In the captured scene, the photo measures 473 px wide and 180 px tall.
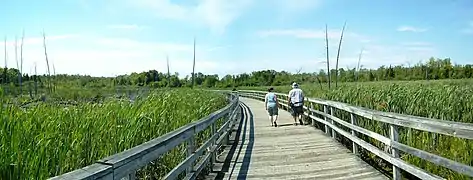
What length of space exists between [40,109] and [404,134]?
620cm

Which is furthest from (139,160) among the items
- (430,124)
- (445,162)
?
(430,124)

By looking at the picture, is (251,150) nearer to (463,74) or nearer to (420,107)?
(420,107)

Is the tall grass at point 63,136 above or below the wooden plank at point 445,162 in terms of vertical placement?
above

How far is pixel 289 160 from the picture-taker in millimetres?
8078

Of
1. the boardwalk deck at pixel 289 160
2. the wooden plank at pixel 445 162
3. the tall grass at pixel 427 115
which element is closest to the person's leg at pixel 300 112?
the tall grass at pixel 427 115

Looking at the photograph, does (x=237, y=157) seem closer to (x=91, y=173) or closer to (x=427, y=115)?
(x=427, y=115)

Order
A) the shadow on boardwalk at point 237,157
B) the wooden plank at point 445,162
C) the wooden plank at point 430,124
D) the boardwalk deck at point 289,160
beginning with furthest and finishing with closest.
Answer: the shadow on boardwalk at point 237,157 → the boardwalk deck at point 289,160 → the wooden plank at point 430,124 → the wooden plank at point 445,162

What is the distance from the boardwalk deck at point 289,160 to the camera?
22.3ft

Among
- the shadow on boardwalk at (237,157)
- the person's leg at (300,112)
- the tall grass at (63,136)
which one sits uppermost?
the tall grass at (63,136)

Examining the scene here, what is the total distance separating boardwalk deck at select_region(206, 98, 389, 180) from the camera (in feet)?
22.3

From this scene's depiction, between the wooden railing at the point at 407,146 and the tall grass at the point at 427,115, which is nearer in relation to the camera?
the wooden railing at the point at 407,146

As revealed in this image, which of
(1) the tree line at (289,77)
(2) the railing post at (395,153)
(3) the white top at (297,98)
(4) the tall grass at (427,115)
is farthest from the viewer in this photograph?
(1) the tree line at (289,77)

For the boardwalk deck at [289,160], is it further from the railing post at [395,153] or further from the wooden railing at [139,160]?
the wooden railing at [139,160]

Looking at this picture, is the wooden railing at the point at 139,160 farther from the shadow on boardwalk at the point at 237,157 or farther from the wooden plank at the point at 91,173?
the shadow on boardwalk at the point at 237,157
